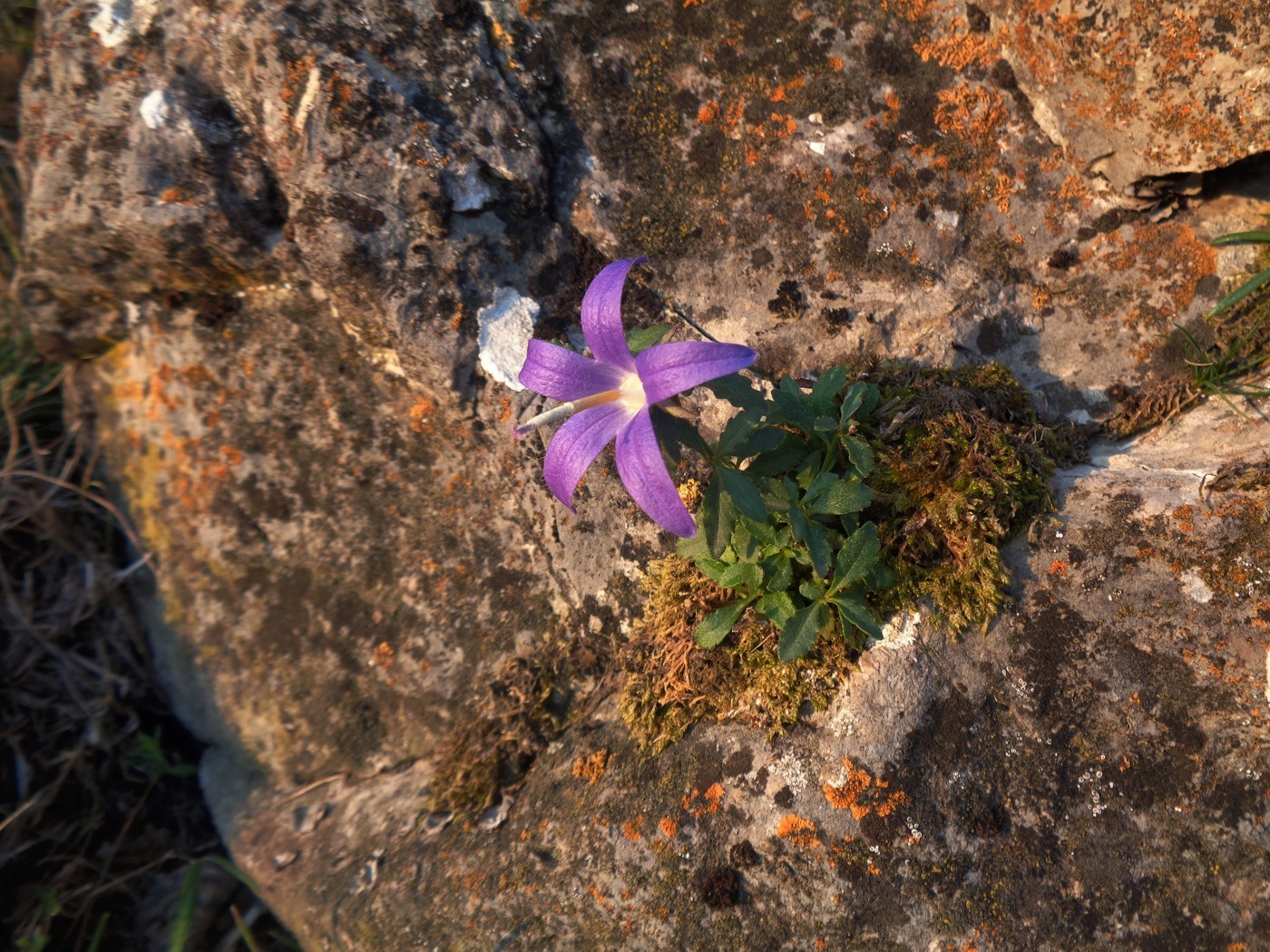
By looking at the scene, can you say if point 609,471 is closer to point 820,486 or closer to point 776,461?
point 776,461

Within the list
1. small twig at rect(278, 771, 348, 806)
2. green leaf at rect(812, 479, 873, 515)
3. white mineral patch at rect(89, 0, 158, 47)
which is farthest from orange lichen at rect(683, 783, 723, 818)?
white mineral patch at rect(89, 0, 158, 47)

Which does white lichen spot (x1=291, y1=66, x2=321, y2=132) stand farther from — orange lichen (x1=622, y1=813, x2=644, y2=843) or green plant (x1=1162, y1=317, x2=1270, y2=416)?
green plant (x1=1162, y1=317, x2=1270, y2=416)

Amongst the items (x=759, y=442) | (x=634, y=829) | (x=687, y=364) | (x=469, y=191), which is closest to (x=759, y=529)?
(x=759, y=442)

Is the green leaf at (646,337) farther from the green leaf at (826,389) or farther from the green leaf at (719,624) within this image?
the green leaf at (719,624)

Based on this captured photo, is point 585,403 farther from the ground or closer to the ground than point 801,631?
farther from the ground

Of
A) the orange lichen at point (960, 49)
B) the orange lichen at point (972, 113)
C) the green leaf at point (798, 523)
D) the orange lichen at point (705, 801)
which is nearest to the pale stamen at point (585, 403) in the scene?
the green leaf at point (798, 523)
